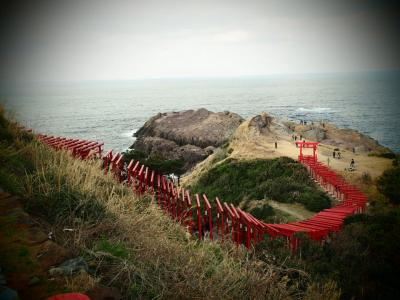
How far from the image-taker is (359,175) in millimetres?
23547

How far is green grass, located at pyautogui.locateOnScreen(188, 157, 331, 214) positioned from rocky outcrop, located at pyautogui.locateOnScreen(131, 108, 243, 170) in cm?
1544

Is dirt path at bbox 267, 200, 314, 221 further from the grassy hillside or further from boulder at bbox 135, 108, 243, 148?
boulder at bbox 135, 108, 243, 148

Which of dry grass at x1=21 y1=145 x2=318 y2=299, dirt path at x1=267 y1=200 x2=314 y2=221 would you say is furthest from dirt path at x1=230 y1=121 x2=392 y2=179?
dry grass at x1=21 y1=145 x2=318 y2=299

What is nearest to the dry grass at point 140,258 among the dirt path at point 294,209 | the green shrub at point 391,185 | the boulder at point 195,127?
the dirt path at point 294,209

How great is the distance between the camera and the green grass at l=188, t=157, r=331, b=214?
63.5 ft

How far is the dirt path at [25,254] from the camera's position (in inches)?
140

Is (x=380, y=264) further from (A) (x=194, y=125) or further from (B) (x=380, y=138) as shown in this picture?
(B) (x=380, y=138)

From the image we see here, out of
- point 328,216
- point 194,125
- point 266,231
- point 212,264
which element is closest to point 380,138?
point 194,125

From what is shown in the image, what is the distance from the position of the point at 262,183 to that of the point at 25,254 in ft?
64.9

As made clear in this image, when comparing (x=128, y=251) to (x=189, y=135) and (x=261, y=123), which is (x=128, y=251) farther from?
(x=189, y=135)

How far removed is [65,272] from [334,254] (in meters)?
7.27

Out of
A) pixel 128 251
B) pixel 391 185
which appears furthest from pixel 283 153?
pixel 128 251

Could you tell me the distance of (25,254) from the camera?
4.01 metres

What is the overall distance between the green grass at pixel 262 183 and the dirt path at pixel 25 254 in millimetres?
14767
